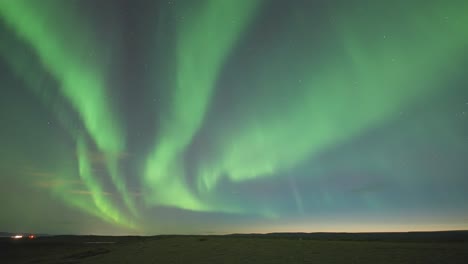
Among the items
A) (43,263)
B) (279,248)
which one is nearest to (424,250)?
(279,248)

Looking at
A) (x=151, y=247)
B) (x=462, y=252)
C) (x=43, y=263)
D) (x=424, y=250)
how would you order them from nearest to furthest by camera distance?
(x=462, y=252), (x=424, y=250), (x=43, y=263), (x=151, y=247)

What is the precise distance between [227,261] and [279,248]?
28.9 ft

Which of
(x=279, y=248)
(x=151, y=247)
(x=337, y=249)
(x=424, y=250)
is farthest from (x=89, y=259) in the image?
(x=424, y=250)

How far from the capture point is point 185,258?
36.3 m

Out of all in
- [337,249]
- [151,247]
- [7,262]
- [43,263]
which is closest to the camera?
[337,249]

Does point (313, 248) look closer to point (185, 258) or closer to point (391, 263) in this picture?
point (391, 263)

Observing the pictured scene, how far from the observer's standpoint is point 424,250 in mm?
32875

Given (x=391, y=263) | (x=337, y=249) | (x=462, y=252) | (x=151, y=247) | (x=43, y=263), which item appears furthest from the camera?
(x=151, y=247)

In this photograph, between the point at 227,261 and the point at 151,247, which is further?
the point at 151,247

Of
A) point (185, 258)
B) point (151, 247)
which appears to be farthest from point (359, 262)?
point (151, 247)

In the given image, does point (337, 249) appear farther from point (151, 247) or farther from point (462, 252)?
point (151, 247)

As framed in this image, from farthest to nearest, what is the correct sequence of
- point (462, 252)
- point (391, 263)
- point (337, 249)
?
point (337, 249) < point (462, 252) < point (391, 263)

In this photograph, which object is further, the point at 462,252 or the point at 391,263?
the point at 462,252

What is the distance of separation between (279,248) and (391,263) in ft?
47.2
